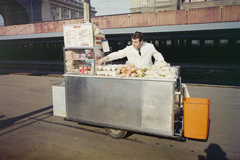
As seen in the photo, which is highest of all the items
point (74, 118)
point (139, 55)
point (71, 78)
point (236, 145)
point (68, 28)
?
point (68, 28)

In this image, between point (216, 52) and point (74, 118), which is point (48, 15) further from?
point (74, 118)

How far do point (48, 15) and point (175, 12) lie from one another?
1531 inches

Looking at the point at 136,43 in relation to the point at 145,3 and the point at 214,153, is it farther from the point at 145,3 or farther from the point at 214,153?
the point at 145,3

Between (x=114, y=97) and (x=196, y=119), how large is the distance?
63.0 inches

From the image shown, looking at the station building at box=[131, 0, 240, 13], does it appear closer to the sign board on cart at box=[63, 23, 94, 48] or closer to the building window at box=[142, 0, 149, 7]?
the building window at box=[142, 0, 149, 7]

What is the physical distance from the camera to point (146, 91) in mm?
3633

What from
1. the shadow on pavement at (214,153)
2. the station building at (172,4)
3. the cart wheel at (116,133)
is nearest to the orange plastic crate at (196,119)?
the shadow on pavement at (214,153)

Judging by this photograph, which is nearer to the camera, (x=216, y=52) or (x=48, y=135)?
(x=48, y=135)

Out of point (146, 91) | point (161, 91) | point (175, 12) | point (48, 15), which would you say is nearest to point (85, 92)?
point (146, 91)

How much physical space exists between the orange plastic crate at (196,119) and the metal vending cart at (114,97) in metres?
0.21

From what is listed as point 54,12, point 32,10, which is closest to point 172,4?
point 54,12

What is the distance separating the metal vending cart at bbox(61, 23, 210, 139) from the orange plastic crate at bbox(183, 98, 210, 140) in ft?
0.69

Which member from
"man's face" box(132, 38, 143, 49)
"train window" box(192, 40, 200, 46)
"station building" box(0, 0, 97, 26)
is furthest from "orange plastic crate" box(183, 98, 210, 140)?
"station building" box(0, 0, 97, 26)

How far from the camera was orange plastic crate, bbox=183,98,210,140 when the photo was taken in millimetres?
3316
